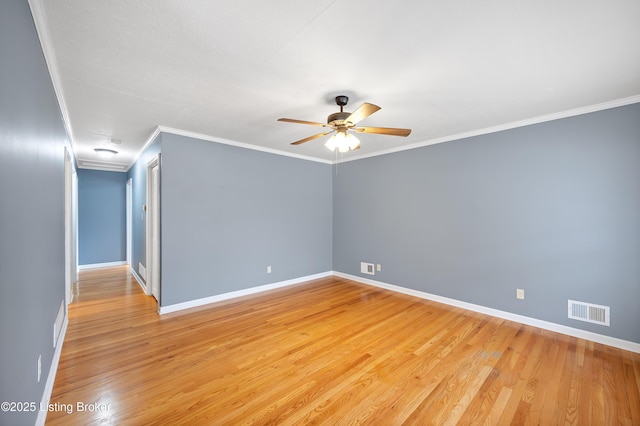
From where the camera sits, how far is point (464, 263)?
374 centimetres

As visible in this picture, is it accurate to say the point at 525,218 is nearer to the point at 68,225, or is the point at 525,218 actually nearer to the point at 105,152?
the point at 68,225

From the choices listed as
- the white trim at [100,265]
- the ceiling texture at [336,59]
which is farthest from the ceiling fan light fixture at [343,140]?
the white trim at [100,265]

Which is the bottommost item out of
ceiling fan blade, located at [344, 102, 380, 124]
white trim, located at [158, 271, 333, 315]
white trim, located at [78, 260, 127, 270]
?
white trim, located at [158, 271, 333, 315]

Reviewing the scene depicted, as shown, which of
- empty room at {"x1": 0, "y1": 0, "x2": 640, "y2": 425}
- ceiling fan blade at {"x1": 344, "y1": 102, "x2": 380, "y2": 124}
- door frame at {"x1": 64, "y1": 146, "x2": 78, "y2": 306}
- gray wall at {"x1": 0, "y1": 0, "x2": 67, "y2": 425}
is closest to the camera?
gray wall at {"x1": 0, "y1": 0, "x2": 67, "y2": 425}

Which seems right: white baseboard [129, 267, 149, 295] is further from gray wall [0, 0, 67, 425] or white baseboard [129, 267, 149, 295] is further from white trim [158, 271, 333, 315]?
gray wall [0, 0, 67, 425]

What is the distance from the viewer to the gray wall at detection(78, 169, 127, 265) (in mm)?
6180

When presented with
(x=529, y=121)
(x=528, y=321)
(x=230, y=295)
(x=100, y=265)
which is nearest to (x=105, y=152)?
Result: (x=100, y=265)

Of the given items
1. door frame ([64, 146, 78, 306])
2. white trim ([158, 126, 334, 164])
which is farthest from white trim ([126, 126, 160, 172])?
door frame ([64, 146, 78, 306])

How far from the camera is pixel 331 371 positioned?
225cm

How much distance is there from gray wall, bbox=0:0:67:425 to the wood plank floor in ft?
1.96

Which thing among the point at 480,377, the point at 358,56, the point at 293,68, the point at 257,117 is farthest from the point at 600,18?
the point at 257,117

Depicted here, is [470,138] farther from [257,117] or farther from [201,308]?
[201,308]

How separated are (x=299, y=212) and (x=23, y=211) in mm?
3895

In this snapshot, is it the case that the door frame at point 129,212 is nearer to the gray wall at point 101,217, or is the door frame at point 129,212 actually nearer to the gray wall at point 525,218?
the gray wall at point 101,217
